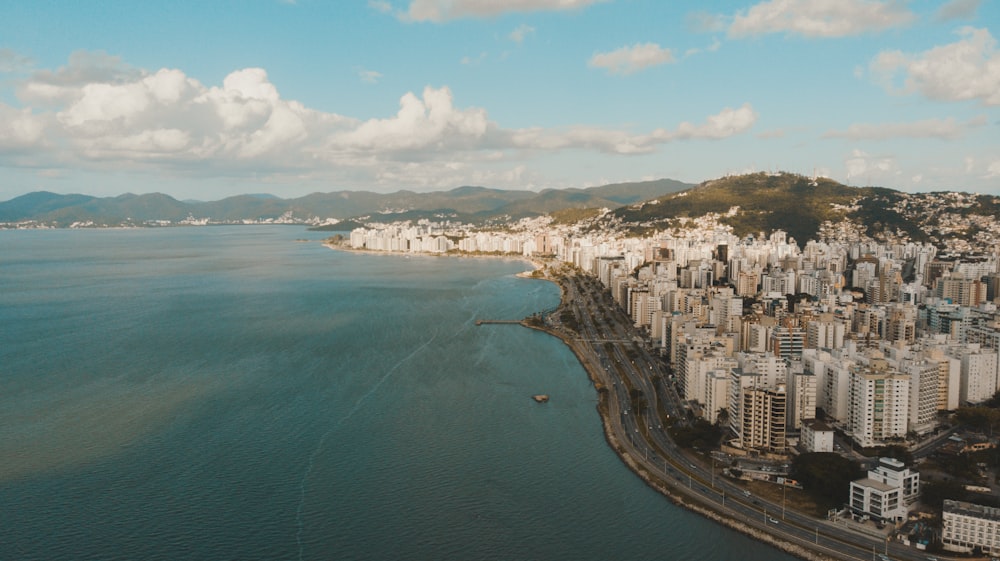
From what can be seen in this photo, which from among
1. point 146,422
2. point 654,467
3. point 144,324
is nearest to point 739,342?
point 654,467

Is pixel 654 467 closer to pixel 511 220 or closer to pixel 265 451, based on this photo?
pixel 265 451

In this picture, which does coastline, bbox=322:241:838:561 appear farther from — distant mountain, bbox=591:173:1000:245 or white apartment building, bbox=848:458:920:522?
distant mountain, bbox=591:173:1000:245

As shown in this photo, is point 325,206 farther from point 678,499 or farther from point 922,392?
point 678,499

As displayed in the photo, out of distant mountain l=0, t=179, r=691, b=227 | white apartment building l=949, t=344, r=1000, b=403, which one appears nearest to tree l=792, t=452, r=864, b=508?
white apartment building l=949, t=344, r=1000, b=403

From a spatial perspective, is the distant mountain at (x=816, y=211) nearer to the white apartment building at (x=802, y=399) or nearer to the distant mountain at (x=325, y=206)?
the white apartment building at (x=802, y=399)

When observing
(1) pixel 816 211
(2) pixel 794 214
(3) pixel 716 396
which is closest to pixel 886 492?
(3) pixel 716 396

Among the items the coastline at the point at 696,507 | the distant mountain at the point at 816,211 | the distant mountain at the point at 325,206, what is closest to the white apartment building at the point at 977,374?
the coastline at the point at 696,507
